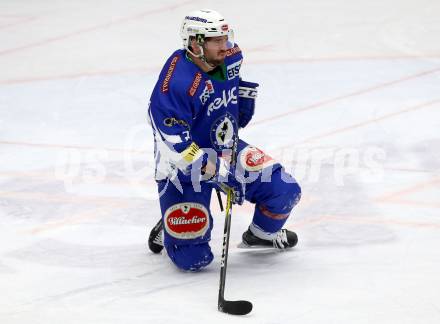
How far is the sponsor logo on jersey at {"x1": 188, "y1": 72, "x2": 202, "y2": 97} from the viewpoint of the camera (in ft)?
11.8

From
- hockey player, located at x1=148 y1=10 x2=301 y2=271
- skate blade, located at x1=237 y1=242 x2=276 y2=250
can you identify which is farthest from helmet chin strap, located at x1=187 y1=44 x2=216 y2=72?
skate blade, located at x1=237 y1=242 x2=276 y2=250

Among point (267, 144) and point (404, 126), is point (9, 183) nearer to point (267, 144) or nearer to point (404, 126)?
point (267, 144)

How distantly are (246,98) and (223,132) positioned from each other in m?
0.22

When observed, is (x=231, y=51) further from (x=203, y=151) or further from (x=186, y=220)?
(x=186, y=220)

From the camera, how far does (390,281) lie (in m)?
3.59

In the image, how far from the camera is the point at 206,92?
367 cm

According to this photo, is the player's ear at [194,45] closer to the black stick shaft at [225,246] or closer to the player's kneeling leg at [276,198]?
the black stick shaft at [225,246]

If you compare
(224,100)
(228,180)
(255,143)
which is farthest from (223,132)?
(255,143)

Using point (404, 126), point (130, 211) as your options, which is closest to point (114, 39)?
point (404, 126)

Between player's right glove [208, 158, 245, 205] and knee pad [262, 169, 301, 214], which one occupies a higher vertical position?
player's right glove [208, 158, 245, 205]

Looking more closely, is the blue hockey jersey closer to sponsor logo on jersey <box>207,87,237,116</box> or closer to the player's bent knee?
sponsor logo on jersey <box>207,87,237,116</box>

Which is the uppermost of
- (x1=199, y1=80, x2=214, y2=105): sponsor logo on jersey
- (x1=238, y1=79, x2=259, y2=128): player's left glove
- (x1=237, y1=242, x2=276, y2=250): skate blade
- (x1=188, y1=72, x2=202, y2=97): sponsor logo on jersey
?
(x1=188, y1=72, x2=202, y2=97): sponsor logo on jersey

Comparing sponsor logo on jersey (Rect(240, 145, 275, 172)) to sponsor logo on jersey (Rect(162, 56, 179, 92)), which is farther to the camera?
sponsor logo on jersey (Rect(240, 145, 275, 172))

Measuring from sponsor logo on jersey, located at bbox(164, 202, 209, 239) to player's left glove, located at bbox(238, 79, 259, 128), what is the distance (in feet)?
1.45
